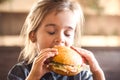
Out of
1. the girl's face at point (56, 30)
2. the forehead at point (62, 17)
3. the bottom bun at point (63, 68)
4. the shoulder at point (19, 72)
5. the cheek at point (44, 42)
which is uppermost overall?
the forehead at point (62, 17)

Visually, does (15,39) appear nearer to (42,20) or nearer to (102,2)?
(102,2)

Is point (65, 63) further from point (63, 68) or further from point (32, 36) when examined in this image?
point (32, 36)

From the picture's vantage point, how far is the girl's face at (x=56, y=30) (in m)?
1.35

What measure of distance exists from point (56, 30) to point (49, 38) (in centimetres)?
4

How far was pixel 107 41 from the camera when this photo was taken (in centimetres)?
310

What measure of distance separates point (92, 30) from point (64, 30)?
1721 millimetres

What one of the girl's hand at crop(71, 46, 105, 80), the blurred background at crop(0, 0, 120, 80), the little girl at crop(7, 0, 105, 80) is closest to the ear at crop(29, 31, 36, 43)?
the little girl at crop(7, 0, 105, 80)

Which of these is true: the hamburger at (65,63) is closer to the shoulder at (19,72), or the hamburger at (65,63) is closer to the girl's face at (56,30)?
the girl's face at (56,30)

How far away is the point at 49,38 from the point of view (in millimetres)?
1362

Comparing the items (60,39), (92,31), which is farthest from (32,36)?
(92,31)

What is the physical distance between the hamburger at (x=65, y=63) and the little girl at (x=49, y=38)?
0.02 m

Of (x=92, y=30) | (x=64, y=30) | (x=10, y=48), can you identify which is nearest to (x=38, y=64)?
(x=64, y=30)

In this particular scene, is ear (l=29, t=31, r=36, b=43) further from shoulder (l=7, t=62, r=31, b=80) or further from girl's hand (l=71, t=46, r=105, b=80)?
girl's hand (l=71, t=46, r=105, b=80)

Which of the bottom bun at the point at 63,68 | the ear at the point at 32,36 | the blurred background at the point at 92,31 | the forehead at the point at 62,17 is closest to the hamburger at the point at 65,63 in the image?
the bottom bun at the point at 63,68
